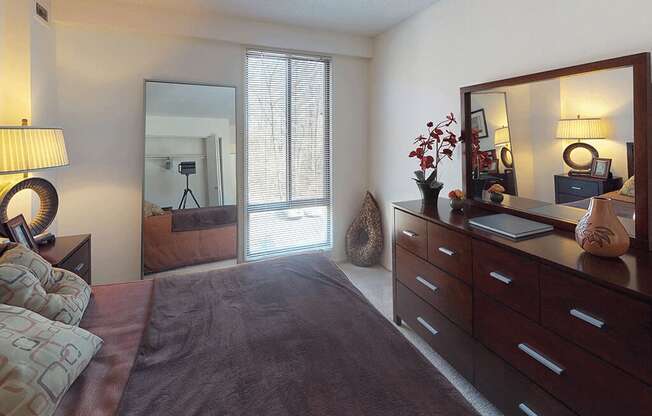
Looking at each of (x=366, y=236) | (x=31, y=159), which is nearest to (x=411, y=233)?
(x=366, y=236)

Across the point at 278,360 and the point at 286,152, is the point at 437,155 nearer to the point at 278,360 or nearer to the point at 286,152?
the point at 286,152

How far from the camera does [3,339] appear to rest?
0.90 metres

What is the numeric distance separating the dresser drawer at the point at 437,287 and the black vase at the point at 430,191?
1.27ft

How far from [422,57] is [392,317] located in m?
2.18

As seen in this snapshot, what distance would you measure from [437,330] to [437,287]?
264mm

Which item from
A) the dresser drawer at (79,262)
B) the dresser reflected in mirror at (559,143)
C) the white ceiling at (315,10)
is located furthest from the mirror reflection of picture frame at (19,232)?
the dresser reflected in mirror at (559,143)

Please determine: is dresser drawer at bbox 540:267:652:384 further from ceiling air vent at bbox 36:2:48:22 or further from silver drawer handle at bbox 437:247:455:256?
ceiling air vent at bbox 36:2:48:22

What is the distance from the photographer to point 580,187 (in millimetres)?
1808

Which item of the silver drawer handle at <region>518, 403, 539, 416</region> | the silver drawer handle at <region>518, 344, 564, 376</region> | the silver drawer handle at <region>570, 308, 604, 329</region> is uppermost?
the silver drawer handle at <region>570, 308, 604, 329</region>

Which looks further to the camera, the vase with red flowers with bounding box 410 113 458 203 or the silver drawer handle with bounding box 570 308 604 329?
the vase with red flowers with bounding box 410 113 458 203

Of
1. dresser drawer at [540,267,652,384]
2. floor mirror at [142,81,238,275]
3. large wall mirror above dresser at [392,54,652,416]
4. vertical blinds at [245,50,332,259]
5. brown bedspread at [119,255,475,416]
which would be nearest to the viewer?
brown bedspread at [119,255,475,416]

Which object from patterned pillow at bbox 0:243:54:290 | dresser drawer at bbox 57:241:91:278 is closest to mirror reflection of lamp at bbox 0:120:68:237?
dresser drawer at bbox 57:241:91:278

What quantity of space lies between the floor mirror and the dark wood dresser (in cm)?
187

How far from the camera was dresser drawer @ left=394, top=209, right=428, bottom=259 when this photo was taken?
2.21 meters
